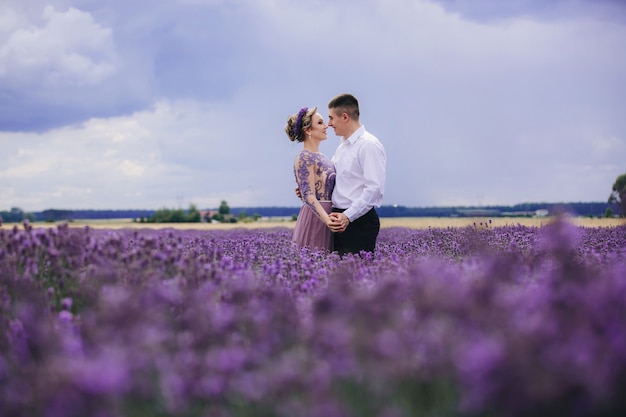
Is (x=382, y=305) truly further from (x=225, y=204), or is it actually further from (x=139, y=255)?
(x=225, y=204)

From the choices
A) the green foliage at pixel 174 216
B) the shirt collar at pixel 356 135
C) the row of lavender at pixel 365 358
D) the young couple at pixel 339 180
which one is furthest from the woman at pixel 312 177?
the green foliage at pixel 174 216

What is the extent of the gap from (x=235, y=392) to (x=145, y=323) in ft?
1.27

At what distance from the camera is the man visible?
19.1ft

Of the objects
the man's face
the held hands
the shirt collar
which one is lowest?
the held hands

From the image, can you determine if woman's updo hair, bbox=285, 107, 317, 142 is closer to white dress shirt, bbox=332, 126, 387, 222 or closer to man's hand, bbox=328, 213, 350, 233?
white dress shirt, bbox=332, 126, 387, 222

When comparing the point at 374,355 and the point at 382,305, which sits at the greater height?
the point at 382,305

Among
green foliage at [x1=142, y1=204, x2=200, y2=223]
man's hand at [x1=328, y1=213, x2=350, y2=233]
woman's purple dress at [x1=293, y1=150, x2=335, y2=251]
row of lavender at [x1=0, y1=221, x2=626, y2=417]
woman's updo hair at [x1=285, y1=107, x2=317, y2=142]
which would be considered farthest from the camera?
green foliage at [x1=142, y1=204, x2=200, y2=223]

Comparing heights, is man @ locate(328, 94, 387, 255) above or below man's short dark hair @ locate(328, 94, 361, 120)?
below

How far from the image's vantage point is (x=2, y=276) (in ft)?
12.1

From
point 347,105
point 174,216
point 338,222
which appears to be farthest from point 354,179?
point 174,216

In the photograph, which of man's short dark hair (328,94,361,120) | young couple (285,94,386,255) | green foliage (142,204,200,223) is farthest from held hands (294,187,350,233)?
green foliage (142,204,200,223)

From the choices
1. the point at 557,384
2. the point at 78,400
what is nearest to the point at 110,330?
the point at 78,400

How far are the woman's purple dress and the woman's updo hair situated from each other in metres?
0.27

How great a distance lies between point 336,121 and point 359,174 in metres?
0.62
